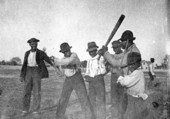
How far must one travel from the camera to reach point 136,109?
2145mm

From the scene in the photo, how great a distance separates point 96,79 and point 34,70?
41.9 inches

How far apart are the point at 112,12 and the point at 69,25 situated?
2.50ft

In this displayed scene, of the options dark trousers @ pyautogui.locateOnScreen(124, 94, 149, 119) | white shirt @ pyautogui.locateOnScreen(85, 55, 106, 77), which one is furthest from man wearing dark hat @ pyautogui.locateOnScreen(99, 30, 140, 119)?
white shirt @ pyautogui.locateOnScreen(85, 55, 106, 77)

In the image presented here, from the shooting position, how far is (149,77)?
501 centimetres

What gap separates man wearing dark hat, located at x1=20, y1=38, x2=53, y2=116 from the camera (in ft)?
10.6

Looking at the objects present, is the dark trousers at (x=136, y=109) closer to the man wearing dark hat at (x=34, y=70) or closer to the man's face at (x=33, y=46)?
the man wearing dark hat at (x=34, y=70)

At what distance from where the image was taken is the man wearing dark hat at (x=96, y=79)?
2.96 meters

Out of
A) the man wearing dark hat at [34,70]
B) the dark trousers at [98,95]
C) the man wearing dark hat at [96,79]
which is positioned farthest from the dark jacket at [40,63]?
the dark trousers at [98,95]

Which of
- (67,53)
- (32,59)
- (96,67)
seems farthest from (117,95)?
(32,59)

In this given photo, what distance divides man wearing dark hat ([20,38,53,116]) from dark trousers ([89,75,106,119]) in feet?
2.72

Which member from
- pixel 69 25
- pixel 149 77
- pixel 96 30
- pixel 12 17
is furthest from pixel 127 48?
pixel 149 77

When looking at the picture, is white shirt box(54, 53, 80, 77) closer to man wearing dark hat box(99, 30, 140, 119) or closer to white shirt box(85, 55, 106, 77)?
white shirt box(85, 55, 106, 77)

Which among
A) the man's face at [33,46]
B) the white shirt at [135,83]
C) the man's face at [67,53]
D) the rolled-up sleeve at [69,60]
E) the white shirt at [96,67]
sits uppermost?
the man's face at [33,46]

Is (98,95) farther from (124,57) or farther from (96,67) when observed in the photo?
(124,57)
